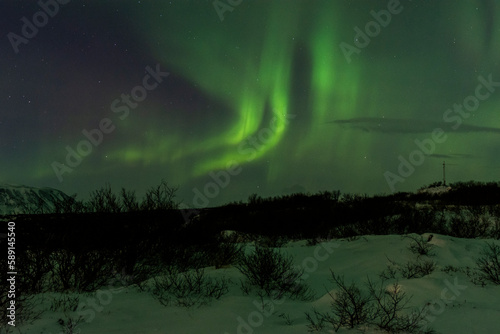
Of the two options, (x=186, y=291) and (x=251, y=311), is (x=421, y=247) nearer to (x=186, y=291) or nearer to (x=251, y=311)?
(x=251, y=311)

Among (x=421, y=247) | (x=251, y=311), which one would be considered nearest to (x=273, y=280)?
(x=251, y=311)

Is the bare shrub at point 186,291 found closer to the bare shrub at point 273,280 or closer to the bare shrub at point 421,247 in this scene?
the bare shrub at point 273,280

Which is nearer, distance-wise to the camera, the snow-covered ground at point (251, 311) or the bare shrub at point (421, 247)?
the snow-covered ground at point (251, 311)

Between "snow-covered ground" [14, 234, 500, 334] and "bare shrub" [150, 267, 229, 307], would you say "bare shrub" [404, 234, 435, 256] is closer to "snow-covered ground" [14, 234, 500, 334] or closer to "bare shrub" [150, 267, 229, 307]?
"snow-covered ground" [14, 234, 500, 334]

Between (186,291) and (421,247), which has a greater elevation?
(421,247)

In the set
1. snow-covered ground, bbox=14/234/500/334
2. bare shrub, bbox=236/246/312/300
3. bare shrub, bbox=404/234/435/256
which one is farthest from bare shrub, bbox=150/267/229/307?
bare shrub, bbox=404/234/435/256

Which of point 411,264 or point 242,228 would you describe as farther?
point 242,228

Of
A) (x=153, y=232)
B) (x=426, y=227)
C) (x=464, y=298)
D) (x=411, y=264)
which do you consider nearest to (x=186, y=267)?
(x=153, y=232)

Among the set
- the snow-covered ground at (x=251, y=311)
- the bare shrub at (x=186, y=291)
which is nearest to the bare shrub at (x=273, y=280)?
the snow-covered ground at (x=251, y=311)

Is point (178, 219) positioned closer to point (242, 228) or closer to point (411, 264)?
point (411, 264)

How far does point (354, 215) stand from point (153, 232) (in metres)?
13.1

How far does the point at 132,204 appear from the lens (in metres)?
9.70

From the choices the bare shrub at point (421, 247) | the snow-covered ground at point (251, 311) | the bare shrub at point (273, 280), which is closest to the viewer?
the snow-covered ground at point (251, 311)

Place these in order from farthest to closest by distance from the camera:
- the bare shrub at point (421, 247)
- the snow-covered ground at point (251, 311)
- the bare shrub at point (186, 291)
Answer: the bare shrub at point (421, 247), the bare shrub at point (186, 291), the snow-covered ground at point (251, 311)
